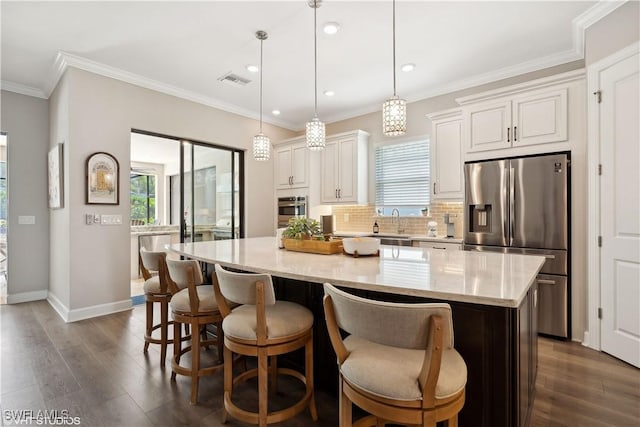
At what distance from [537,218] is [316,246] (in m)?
2.35

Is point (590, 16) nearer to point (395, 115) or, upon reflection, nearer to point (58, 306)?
point (395, 115)

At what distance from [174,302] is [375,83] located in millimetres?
3632

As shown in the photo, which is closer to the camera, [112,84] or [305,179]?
[112,84]

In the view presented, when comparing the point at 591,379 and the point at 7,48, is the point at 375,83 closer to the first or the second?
the point at 591,379

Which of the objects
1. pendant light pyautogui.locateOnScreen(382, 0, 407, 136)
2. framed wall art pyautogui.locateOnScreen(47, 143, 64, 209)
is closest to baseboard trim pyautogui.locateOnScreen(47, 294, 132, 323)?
framed wall art pyautogui.locateOnScreen(47, 143, 64, 209)

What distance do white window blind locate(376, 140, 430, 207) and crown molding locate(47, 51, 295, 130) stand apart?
2.51 meters

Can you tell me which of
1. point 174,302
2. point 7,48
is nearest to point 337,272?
point 174,302

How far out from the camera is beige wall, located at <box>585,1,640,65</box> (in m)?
2.54

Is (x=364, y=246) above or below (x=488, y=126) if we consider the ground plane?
below

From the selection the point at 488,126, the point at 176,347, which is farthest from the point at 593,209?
the point at 176,347

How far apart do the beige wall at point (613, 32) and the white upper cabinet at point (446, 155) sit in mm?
1307

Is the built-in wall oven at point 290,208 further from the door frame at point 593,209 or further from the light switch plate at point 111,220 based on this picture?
the door frame at point 593,209

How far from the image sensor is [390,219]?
5.04 m

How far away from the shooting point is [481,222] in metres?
3.55
